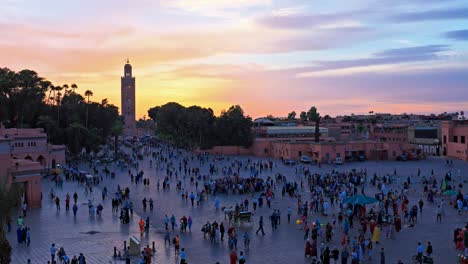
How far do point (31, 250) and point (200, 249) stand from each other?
6.21 m

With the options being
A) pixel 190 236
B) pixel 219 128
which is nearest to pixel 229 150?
pixel 219 128

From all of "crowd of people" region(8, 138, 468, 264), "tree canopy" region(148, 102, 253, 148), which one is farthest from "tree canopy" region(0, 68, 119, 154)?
"tree canopy" region(148, 102, 253, 148)

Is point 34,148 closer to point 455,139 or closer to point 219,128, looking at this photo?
point 219,128

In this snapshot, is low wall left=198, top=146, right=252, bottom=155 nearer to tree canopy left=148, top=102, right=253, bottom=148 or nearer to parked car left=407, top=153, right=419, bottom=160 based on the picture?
tree canopy left=148, top=102, right=253, bottom=148

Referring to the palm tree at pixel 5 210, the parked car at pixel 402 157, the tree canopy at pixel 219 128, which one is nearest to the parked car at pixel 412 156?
the parked car at pixel 402 157

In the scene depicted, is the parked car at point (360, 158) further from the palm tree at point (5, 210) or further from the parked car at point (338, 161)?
the palm tree at point (5, 210)

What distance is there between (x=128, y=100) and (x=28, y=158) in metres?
90.0

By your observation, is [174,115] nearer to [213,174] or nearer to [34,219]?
[213,174]

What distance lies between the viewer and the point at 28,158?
43.4m

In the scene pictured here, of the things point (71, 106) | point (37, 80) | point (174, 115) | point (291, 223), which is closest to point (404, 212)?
point (291, 223)

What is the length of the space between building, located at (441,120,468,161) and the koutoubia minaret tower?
8710cm

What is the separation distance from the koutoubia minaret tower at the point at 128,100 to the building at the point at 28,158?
84692 mm

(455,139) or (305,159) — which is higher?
(455,139)

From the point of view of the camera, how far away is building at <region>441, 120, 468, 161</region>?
191 feet
